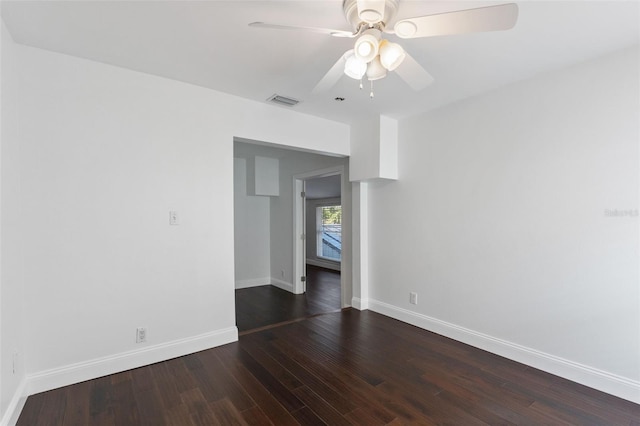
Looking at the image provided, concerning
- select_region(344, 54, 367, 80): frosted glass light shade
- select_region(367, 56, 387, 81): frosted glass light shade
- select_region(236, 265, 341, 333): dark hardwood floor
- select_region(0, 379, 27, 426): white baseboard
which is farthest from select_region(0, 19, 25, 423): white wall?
select_region(367, 56, 387, 81): frosted glass light shade

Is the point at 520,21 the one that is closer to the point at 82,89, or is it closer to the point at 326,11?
the point at 326,11

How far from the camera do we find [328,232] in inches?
349

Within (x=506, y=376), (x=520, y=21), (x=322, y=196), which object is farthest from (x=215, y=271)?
(x=322, y=196)

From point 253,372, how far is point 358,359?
0.90 m

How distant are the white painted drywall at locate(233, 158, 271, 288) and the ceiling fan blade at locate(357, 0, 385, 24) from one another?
4.37 metres

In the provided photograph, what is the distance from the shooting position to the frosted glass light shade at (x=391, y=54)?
5.13 ft

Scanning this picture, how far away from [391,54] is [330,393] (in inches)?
86.6

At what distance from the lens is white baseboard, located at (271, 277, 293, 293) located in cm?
534

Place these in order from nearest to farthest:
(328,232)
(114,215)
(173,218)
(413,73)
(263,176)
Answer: (413,73) < (114,215) < (173,218) < (263,176) < (328,232)

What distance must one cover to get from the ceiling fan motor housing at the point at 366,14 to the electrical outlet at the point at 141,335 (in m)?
2.74

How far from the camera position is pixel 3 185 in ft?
6.01

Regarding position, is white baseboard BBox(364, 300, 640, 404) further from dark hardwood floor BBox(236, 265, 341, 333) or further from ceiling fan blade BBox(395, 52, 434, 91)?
ceiling fan blade BBox(395, 52, 434, 91)

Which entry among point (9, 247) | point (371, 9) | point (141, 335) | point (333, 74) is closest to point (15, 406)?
point (141, 335)

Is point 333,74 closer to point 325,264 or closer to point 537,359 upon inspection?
point 537,359
